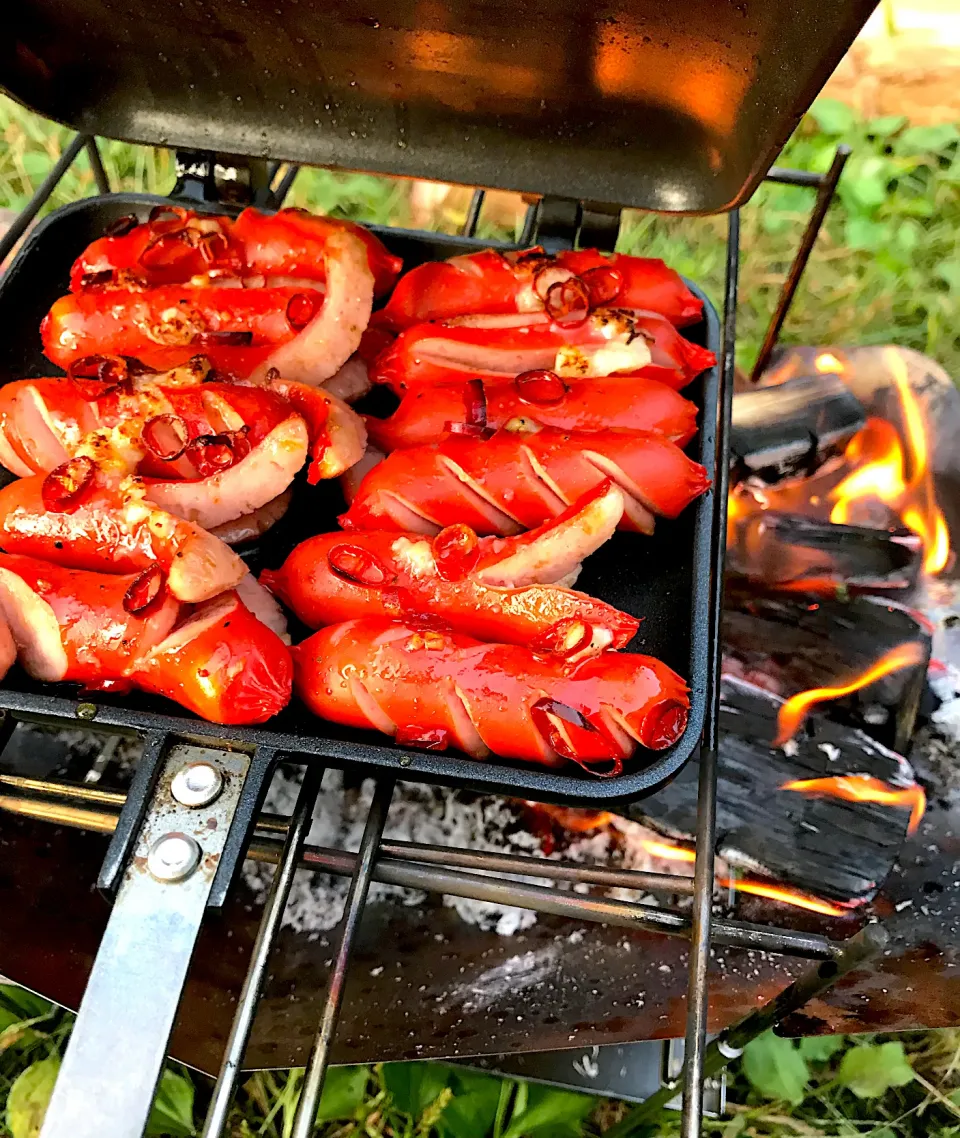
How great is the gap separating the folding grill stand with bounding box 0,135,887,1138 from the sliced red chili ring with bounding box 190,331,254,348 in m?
0.99

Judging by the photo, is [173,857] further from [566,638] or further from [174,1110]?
[174,1110]

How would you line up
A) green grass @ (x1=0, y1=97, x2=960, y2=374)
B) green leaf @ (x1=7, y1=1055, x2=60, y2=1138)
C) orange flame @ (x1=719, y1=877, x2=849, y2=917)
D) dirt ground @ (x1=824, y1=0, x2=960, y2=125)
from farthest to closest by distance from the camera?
dirt ground @ (x1=824, y1=0, x2=960, y2=125), green grass @ (x1=0, y1=97, x2=960, y2=374), green leaf @ (x1=7, y1=1055, x2=60, y2=1138), orange flame @ (x1=719, y1=877, x2=849, y2=917)

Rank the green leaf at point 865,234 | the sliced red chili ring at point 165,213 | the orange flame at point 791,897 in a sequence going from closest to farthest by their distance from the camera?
1. the orange flame at point 791,897
2. the sliced red chili ring at point 165,213
3. the green leaf at point 865,234

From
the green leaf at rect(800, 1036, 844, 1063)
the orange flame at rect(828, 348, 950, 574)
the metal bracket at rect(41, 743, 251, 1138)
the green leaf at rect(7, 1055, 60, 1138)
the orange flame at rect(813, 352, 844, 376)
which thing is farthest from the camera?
the orange flame at rect(813, 352, 844, 376)

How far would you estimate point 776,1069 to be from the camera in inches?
97.3

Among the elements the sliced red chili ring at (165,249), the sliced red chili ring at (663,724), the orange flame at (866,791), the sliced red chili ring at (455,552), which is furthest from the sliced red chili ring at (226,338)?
the orange flame at (866,791)

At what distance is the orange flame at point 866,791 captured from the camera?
2.31m

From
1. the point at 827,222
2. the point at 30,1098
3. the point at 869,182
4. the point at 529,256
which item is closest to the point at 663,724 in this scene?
the point at 529,256

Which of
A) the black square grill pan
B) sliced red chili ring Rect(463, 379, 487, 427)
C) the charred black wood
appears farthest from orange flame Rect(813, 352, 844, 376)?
sliced red chili ring Rect(463, 379, 487, 427)

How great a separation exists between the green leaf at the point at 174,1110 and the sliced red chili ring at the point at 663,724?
5.36 feet

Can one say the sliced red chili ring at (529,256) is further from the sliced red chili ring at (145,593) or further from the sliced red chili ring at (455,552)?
the sliced red chili ring at (145,593)

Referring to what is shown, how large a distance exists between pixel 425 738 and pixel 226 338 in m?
1.16

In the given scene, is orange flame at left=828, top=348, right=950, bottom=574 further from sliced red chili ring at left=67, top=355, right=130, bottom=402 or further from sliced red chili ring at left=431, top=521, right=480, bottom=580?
sliced red chili ring at left=67, top=355, right=130, bottom=402

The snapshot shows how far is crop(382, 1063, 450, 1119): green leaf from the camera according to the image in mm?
2350
